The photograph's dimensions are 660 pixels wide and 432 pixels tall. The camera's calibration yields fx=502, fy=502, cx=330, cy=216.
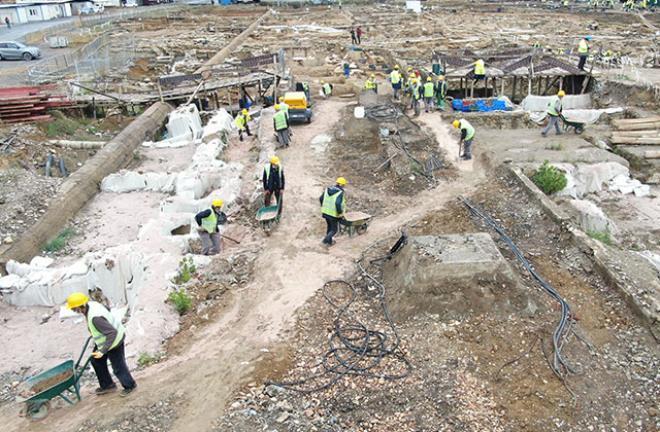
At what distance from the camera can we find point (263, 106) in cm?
2275

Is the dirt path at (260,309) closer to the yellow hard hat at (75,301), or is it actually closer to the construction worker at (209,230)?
the construction worker at (209,230)

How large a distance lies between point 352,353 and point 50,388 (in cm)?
386

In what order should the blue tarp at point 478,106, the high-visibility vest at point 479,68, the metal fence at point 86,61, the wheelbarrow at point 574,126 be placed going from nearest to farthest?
the wheelbarrow at point 574,126 < the blue tarp at point 478,106 < the high-visibility vest at point 479,68 < the metal fence at point 86,61

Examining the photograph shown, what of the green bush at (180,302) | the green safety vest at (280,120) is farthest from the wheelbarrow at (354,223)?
the green safety vest at (280,120)

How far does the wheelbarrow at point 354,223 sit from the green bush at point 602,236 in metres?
4.77

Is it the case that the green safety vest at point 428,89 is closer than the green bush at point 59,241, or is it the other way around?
the green bush at point 59,241

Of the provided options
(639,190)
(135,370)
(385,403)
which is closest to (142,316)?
(135,370)

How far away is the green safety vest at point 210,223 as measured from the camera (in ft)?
31.8

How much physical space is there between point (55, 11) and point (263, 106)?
1712 inches

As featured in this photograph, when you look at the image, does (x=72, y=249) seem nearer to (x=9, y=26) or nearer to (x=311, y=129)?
(x=311, y=129)

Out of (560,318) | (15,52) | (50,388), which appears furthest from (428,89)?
(15,52)

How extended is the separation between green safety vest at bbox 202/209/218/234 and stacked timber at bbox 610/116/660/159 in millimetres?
12683

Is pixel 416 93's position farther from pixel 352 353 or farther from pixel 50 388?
pixel 50 388

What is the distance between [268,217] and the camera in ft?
35.1
